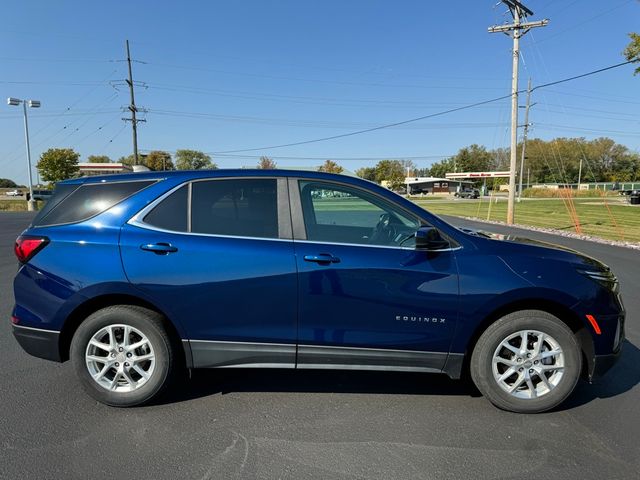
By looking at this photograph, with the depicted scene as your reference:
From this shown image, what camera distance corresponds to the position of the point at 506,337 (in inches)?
116

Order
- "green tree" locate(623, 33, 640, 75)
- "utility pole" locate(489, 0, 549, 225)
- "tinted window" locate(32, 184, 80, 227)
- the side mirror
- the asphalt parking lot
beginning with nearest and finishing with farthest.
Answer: the asphalt parking lot → the side mirror → "tinted window" locate(32, 184, 80, 227) → "green tree" locate(623, 33, 640, 75) → "utility pole" locate(489, 0, 549, 225)

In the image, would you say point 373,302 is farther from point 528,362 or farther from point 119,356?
point 119,356

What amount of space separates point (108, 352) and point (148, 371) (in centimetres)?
32

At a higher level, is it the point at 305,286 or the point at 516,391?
the point at 305,286

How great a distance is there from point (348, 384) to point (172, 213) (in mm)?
1998

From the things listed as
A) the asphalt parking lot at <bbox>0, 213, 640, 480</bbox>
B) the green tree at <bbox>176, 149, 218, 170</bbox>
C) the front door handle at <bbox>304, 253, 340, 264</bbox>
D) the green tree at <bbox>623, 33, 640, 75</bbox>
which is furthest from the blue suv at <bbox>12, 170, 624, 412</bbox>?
the green tree at <bbox>176, 149, 218, 170</bbox>

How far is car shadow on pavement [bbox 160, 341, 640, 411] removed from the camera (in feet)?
10.9

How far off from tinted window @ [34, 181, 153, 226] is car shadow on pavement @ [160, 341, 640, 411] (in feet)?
5.07

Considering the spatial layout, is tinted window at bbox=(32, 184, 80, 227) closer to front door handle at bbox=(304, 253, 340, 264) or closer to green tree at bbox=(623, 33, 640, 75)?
front door handle at bbox=(304, 253, 340, 264)

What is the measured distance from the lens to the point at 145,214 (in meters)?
3.04

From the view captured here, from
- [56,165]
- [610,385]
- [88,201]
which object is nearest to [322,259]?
[88,201]

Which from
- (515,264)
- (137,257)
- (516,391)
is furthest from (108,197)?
(516,391)

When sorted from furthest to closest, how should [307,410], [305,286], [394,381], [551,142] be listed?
[551,142] < [394,381] < [307,410] < [305,286]

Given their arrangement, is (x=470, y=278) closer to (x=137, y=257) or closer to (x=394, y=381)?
(x=394, y=381)
